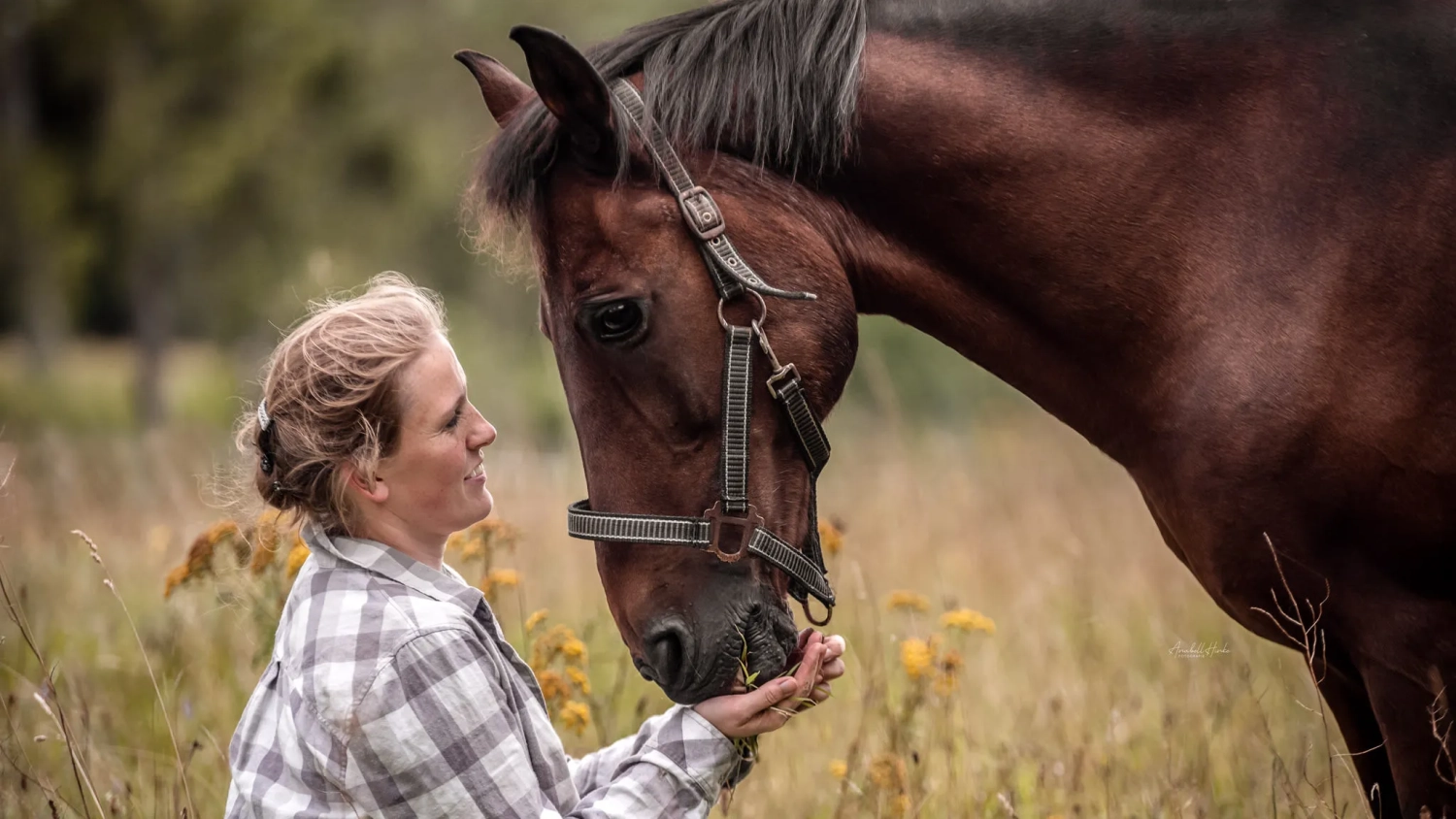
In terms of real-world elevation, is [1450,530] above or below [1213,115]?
below

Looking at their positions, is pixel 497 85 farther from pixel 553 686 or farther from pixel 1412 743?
pixel 1412 743

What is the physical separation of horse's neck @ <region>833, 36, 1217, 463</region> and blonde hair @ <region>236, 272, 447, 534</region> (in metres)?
0.97

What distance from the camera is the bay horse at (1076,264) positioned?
2051mm

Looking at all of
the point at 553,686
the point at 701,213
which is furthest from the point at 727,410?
the point at 553,686

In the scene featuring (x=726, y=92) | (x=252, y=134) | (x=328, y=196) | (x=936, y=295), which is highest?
(x=726, y=92)

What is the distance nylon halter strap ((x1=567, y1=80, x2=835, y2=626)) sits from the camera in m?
2.18

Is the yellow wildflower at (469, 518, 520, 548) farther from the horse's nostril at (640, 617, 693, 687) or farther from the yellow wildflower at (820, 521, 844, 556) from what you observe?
the horse's nostril at (640, 617, 693, 687)

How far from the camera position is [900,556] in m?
6.10

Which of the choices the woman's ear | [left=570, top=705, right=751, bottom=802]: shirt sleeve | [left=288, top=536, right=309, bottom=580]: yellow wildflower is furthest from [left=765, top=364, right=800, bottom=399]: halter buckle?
[left=288, top=536, right=309, bottom=580]: yellow wildflower

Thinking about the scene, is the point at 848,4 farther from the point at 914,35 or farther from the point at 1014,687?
the point at 1014,687

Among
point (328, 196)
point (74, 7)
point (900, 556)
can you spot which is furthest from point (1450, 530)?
point (74, 7)

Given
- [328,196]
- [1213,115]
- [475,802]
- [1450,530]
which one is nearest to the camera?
[475,802]

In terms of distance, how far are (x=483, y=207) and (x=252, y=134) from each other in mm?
16664

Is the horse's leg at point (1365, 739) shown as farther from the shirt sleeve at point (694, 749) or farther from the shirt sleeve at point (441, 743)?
the shirt sleeve at point (441, 743)
